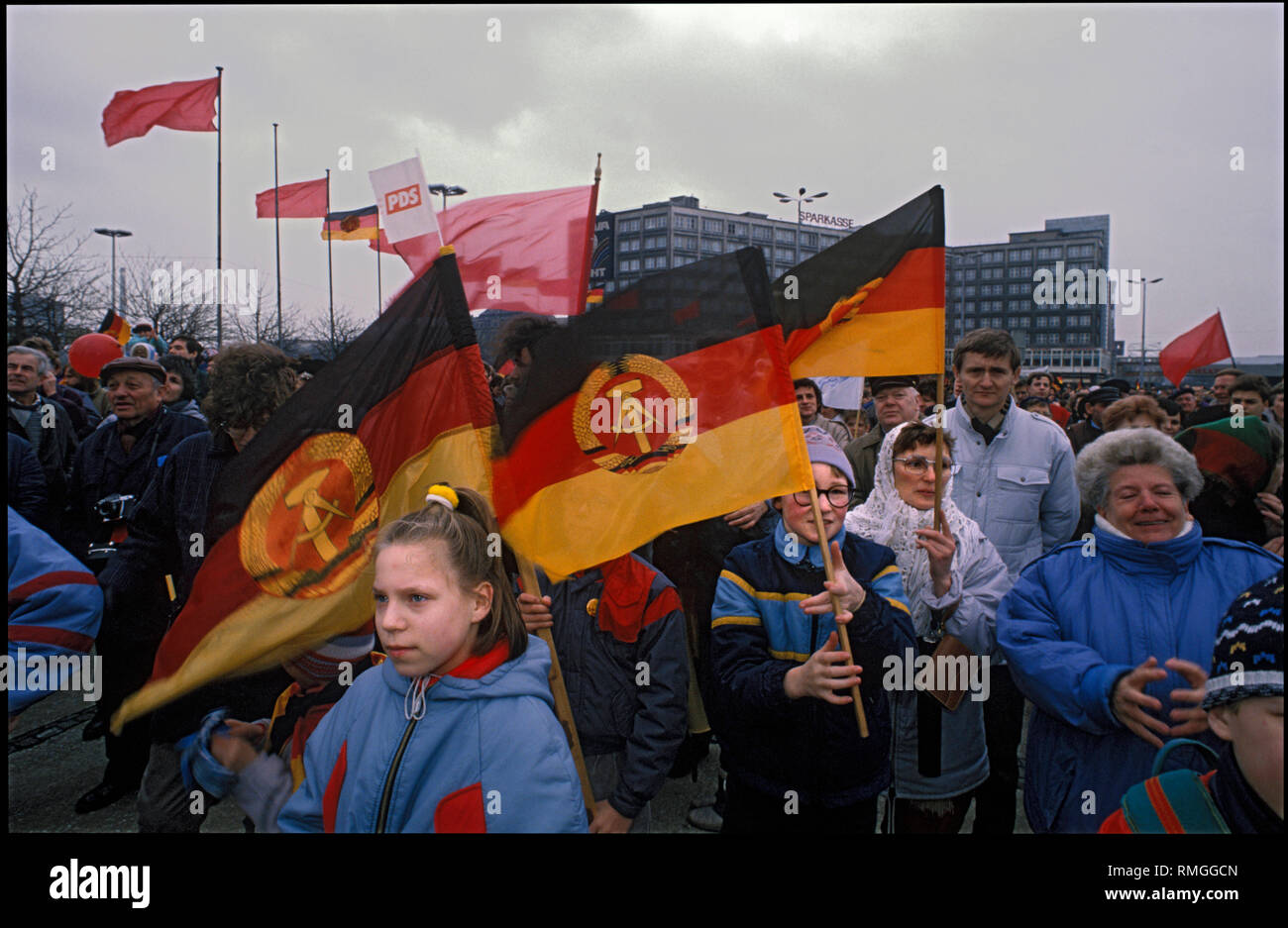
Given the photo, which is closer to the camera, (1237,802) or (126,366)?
(1237,802)

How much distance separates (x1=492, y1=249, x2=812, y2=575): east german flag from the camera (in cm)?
268

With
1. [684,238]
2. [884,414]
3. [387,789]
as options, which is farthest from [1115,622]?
[684,238]

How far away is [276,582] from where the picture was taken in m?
2.53

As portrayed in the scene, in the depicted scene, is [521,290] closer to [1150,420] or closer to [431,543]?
[431,543]

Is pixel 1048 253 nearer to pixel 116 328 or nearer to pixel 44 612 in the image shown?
pixel 116 328

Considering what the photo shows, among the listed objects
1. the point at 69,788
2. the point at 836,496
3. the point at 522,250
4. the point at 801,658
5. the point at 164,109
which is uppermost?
the point at 164,109

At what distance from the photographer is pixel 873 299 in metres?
3.13

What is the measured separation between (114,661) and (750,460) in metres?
3.61

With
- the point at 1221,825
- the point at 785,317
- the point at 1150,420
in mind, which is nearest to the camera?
the point at 1221,825

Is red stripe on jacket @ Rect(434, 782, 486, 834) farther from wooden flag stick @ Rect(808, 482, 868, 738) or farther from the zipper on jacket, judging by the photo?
wooden flag stick @ Rect(808, 482, 868, 738)

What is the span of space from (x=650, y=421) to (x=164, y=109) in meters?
9.27

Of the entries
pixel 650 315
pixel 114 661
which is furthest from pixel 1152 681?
pixel 114 661

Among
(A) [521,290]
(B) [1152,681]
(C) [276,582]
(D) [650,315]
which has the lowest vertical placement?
(B) [1152,681]

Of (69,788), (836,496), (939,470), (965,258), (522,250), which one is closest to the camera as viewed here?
(836,496)
